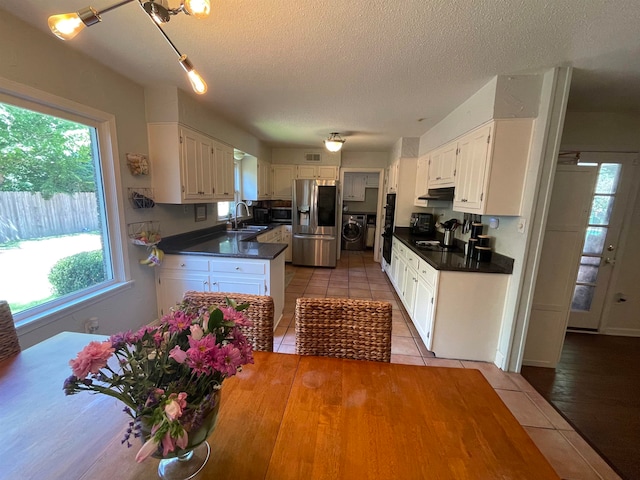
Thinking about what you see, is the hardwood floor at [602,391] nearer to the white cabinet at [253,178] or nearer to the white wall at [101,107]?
the white wall at [101,107]

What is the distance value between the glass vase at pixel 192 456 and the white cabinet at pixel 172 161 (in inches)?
92.6

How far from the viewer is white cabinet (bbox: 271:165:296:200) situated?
5.40m

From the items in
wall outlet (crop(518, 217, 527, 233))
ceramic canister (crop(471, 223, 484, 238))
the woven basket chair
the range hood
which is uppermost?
the range hood

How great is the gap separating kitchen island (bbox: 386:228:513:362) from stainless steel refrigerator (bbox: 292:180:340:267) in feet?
8.73

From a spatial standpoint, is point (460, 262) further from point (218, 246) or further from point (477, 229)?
point (218, 246)

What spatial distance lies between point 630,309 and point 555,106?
2620mm

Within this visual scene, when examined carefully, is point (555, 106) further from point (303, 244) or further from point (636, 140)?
point (303, 244)

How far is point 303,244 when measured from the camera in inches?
199

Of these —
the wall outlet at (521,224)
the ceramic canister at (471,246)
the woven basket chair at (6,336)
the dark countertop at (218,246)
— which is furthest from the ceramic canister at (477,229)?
the woven basket chair at (6,336)

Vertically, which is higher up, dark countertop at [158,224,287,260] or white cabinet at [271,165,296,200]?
white cabinet at [271,165,296,200]

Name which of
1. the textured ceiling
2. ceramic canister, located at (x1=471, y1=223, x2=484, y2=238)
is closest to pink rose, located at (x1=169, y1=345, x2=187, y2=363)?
the textured ceiling

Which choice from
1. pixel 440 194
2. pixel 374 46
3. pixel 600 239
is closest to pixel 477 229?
pixel 440 194

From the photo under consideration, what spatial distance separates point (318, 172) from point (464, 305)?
389cm

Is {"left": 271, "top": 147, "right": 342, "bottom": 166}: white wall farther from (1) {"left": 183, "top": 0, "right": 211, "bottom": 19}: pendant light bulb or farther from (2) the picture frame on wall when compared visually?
(1) {"left": 183, "top": 0, "right": 211, "bottom": 19}: pendant light bulb
